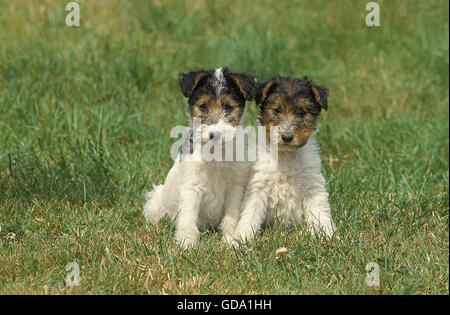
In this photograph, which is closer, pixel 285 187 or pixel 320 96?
pixel 320 96

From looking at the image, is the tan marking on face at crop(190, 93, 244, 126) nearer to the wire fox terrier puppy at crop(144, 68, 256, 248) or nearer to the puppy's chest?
the wire fox terrier puppy at crop(144, 68, 256, 248)

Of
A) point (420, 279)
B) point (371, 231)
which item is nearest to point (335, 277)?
point (420, 279)

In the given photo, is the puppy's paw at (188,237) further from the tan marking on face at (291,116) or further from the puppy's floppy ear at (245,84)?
the puppy's floppy ear at (245,84)

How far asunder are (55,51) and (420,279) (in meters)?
6.52

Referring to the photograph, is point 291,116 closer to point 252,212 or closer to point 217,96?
point 217,96

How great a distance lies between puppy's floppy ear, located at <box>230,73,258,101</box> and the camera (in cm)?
612

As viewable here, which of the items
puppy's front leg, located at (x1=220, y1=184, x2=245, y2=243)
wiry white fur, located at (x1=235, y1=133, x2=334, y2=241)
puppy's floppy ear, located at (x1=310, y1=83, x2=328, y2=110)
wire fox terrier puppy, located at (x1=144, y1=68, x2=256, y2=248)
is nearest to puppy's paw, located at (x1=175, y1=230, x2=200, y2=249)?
wire fox terrier puppy, located at (x1=144, y1=68, x2=256, y2=248)

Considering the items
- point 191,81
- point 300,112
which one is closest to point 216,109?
point 191,81

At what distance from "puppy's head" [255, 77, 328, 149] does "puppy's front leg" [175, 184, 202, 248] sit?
0.89m

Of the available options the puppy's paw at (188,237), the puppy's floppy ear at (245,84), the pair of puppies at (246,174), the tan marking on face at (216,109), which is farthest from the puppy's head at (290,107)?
the puppy's paw at (188,237)

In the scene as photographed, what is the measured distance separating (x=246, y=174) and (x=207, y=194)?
0.42 metres

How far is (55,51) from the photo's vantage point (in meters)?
9.93

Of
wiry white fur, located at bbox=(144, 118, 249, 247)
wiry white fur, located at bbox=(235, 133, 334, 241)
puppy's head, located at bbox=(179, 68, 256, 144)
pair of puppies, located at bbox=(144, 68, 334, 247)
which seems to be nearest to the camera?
puppy's head, located at bbox=(179, 68, 256, 144)

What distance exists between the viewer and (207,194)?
21.3 feet
